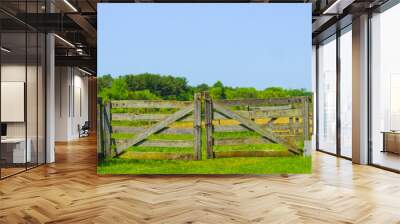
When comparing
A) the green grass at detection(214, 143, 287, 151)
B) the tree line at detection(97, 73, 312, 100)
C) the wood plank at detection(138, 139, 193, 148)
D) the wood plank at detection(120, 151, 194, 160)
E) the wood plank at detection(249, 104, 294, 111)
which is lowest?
the wood plank at detection(120, 151, 194, 160)

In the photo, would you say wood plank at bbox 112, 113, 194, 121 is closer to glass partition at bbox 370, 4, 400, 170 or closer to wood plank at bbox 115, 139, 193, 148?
wood plank at bbox 115, 139, 193, 148

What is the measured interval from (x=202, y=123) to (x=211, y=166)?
71cm

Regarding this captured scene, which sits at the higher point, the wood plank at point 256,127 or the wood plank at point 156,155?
the wood plank at point 256,127

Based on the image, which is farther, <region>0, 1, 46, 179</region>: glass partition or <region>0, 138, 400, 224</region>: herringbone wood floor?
<region>0, 1, 46, 179</region>: glass partition

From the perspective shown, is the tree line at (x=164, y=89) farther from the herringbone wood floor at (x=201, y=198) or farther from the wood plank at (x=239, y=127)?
the herringbone wood floor at (x=201, y=198)

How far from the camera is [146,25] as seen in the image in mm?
6477

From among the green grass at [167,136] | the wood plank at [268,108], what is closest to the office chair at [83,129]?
the green grass at [167,136]

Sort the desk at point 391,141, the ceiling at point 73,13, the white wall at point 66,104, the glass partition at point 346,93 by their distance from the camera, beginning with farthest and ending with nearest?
1. the white wall at point 66,104
2. the glass partition at point 346,93
3. the desk at point 391,141
4. the ceiling at point 73,13

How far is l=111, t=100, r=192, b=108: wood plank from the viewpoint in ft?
21.1

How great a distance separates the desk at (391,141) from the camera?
6787 mm

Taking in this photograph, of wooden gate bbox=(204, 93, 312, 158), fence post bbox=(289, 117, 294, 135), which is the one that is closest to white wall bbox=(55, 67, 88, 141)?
wooden gate bbox=(204, 93, 312, 158)

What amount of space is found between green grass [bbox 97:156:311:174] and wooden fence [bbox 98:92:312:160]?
3.4 inches

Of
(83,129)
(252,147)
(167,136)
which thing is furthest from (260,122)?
(83,129)

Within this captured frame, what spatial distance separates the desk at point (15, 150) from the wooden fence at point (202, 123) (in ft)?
4.42
